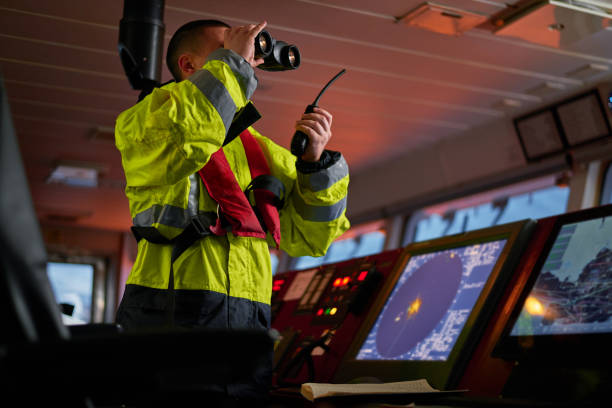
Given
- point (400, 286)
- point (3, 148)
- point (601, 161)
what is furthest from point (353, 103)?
point (3, 148)

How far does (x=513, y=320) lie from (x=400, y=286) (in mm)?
572

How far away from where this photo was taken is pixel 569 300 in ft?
4.90

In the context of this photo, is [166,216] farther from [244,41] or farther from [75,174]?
[75,174]

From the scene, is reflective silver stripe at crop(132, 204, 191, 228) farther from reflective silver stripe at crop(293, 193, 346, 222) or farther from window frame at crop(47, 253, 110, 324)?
window frame at crop(47, 253, 110, 324)

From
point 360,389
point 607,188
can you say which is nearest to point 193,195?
point 360,389

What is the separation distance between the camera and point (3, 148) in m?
0.76

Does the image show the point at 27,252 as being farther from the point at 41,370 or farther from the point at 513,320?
the point at 513,320

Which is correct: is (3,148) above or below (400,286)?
above

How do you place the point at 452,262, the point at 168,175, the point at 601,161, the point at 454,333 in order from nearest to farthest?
the point at 168,175 < the point at 454,333 < the point at 452,262 < the point at 601,161

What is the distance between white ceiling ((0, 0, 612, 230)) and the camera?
3.43m

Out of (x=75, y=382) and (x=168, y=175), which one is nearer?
(x=75, y=382)

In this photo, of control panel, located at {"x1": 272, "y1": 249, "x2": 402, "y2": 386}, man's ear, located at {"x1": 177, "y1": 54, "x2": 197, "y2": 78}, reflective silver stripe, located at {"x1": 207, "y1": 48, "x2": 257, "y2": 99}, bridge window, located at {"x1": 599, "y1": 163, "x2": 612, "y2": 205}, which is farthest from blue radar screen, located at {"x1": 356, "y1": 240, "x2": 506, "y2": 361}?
bridge window, located at {"x1": 599, "y1": 163, "x2": 612, "y2": 205}

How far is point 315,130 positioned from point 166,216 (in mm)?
416

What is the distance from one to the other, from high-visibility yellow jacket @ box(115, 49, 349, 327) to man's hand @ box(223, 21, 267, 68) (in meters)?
0.05
